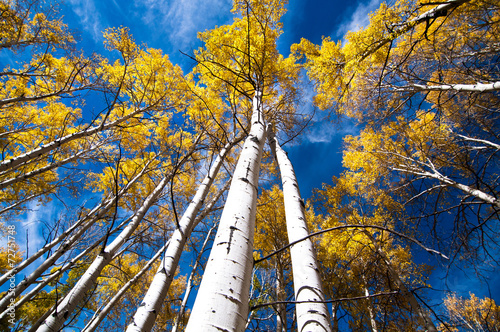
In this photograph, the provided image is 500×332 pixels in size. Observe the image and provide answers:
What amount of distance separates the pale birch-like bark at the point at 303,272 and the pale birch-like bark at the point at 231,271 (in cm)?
28

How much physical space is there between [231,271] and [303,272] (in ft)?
1.74

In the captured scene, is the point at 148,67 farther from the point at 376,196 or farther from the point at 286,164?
the point at 376,196

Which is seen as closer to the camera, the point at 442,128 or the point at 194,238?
the point at 194,238

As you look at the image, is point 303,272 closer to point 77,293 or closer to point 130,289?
point 77,293

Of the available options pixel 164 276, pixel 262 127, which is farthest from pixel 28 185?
pixel 262 127

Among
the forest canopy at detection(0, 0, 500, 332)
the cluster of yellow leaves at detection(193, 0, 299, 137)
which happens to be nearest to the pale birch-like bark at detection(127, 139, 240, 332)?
the forest canopy at detection(0, 0, 500, 332)

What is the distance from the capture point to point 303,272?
1.21 metres

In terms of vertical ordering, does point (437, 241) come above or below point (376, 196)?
below

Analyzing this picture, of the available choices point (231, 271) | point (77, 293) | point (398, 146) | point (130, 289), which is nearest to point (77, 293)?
point (77, 293)

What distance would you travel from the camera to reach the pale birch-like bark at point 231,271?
755 millimetres

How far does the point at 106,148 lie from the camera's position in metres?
7.70

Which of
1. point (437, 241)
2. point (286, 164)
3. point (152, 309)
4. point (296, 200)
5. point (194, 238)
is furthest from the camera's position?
point (194, 238)

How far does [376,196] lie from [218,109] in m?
6.33

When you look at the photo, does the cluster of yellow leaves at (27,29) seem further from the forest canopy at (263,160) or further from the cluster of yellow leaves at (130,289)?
the cluster of yellow leaves at (130,289)
